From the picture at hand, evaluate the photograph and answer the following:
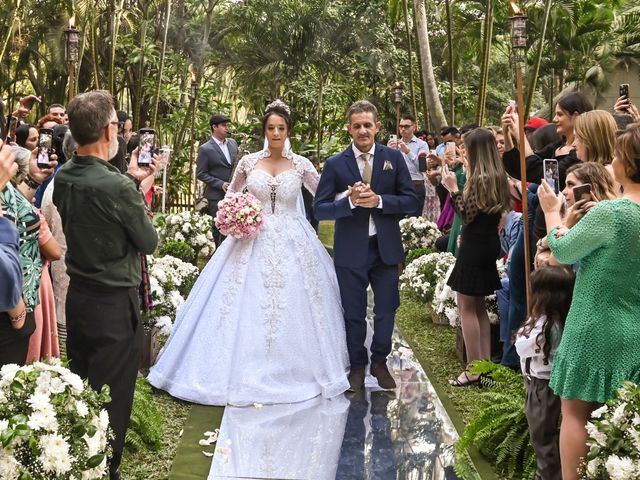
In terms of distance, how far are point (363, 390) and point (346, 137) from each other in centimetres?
1868

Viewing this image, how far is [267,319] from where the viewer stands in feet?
22.8

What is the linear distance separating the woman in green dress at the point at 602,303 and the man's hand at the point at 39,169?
2.92 metres

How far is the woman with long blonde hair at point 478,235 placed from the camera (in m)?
6.76

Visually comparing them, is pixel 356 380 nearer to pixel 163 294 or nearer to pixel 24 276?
pixel 163 294

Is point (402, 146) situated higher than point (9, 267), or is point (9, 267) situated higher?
point (402, 146)

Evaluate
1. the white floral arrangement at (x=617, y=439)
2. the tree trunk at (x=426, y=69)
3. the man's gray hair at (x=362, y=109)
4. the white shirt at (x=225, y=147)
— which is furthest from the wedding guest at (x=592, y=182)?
the tree trunk at (x=426, y=69)

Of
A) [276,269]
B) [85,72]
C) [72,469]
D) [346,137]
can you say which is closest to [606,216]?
[72,469]

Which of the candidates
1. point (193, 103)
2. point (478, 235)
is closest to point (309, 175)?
point (478, 235)

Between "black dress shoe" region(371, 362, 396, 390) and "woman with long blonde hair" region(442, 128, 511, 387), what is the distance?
0.57 metres

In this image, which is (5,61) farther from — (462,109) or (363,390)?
(363,390)

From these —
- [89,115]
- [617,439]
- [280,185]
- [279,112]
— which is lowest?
[617,439]

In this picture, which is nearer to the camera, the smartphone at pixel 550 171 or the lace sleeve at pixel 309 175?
the smartphone at pixel 550 171

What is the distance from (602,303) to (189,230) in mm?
8615

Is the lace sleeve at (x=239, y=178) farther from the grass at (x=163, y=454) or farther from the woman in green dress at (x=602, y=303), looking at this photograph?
the woman in green dress at (x=602, y=303)
